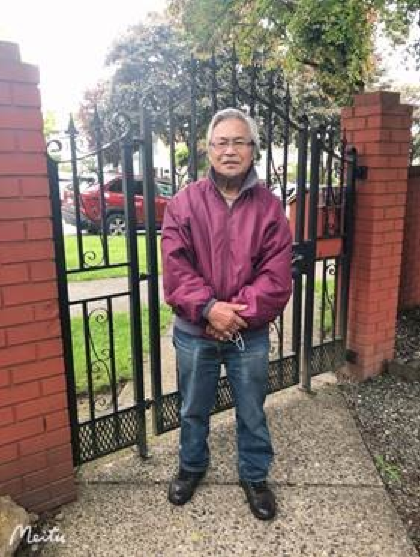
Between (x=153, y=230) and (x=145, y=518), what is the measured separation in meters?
1.43

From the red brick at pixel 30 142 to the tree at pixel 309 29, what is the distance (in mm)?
3043

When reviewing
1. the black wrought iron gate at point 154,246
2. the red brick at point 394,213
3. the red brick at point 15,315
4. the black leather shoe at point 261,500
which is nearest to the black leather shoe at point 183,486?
the black leather shoe at point 261,500

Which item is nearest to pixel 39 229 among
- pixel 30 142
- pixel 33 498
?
pixel 30 142

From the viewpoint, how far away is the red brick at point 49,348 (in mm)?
2271

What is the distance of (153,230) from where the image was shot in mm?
2676

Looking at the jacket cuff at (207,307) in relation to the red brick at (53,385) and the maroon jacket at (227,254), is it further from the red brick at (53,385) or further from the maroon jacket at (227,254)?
the red brick at (53,385)

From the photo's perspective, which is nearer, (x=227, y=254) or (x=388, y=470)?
(x=227, y=254)

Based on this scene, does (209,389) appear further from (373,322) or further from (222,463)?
(373,322)

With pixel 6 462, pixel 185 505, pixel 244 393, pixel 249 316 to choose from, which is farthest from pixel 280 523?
pixel 6 462

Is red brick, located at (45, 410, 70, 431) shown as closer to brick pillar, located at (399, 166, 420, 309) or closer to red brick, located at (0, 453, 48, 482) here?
red brick, located at (0, 453, 48, 482)

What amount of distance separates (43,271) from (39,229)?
0.61 ft

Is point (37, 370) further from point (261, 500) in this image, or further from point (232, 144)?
point (232, 144)

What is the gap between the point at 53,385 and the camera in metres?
2.34

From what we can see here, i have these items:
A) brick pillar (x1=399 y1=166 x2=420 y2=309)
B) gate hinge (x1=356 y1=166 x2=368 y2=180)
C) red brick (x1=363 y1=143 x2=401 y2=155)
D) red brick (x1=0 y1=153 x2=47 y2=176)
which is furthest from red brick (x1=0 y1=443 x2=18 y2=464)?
brick pillar (x1=399 y1=166 x2=420 y2=309)
